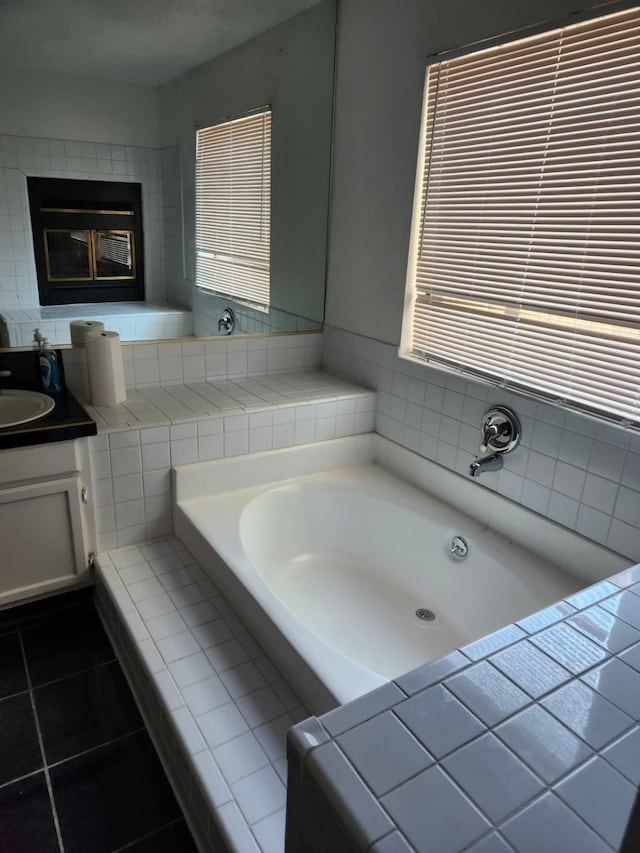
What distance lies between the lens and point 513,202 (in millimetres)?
1899

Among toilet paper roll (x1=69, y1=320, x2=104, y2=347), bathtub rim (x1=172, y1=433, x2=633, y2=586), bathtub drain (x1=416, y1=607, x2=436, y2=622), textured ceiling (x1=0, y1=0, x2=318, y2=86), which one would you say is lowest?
bathtub drain (x1=416, y1=607, x2=436, y2=622)

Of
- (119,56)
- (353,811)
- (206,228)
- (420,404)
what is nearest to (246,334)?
(206,228)

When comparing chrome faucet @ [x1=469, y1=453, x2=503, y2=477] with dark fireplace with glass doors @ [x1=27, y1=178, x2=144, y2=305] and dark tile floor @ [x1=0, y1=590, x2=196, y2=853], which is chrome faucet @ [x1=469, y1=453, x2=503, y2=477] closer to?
dark tile floor @ [x1=0, y1=590, x2=196, y2=853]

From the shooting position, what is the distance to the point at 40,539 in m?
2.01

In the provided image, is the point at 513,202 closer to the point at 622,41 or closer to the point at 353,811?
the point at 622,41

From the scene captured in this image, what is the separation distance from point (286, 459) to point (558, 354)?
3.80 feet

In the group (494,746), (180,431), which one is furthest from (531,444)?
(494,746)

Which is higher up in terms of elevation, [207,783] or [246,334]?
[246,334]

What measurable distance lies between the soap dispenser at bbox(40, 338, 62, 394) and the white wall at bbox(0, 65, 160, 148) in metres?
0.75

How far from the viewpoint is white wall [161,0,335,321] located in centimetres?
237

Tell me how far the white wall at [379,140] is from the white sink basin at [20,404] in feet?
4.61

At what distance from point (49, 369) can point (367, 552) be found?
1.47m

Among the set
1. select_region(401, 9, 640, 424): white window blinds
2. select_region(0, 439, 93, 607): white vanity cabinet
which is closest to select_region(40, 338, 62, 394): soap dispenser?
select_region(0, 439, 93, 607): white vanity cabinet

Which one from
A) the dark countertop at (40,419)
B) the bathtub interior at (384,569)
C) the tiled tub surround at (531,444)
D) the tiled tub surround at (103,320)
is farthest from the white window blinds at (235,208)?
the bathtub interior at (384,569)
